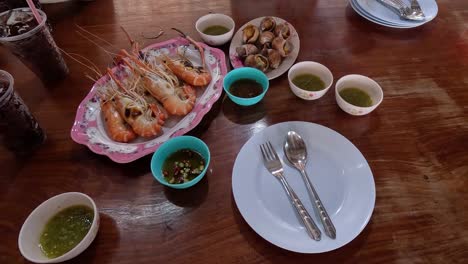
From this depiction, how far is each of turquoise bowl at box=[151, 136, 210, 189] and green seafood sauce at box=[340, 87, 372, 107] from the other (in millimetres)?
614

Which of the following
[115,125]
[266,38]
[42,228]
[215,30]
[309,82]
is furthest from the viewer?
[215,30]

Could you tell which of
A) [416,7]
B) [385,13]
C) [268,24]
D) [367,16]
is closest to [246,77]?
[268,24]

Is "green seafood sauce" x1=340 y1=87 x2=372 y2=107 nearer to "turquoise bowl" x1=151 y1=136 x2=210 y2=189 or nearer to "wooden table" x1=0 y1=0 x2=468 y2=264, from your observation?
"wooden table" x1=0 y1=0 x2=468 y2=264

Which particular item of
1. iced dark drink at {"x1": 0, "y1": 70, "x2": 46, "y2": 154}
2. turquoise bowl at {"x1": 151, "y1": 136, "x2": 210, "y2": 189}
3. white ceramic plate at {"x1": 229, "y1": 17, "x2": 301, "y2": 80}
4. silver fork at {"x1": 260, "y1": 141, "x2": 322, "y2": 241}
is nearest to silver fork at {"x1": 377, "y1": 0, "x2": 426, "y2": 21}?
white ceramic plate at {"x1": 229, "y1": 17, "x2": 301, "y2": 80}

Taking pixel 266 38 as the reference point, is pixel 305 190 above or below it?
below

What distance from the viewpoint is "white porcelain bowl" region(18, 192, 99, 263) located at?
0.74 metres

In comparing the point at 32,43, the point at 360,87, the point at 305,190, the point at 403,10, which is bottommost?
the point at 305,190

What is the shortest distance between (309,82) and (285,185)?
484mm

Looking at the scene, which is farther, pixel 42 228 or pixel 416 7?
pixel 416 7

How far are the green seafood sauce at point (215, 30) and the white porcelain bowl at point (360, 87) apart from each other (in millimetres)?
614

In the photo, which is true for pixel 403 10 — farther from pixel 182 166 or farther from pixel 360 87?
pixel 182 166

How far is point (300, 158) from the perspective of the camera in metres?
0.99

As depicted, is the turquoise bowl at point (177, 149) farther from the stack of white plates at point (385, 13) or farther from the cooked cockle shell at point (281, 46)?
the stack of white plates at point (385, 13)

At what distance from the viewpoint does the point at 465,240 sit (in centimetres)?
84
